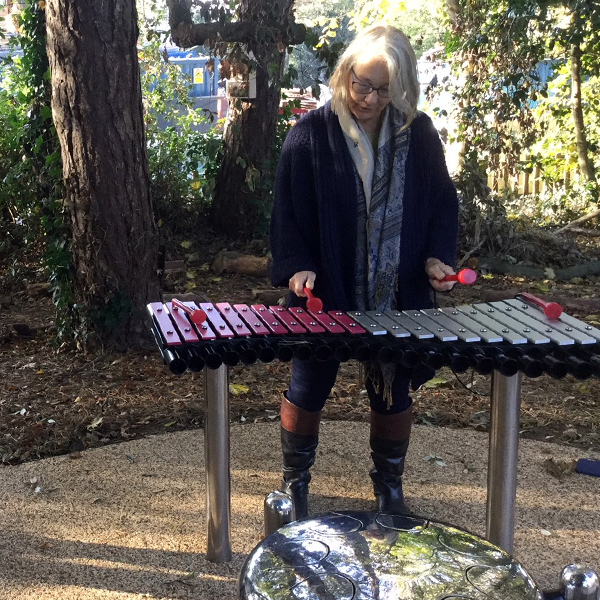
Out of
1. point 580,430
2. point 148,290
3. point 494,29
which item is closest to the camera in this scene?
point 580,430

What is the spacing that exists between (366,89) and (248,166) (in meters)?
5.03

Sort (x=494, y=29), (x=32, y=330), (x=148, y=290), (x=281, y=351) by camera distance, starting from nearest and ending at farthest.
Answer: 1. (x=281, y=351)
2. (x=148, y=290)
3. (x=32, y=330)
4. (x=494, y=29)

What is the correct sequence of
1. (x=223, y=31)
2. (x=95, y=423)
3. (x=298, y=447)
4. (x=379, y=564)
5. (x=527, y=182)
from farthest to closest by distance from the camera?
(x=527, y=182), (x=223, y=31), (x=95, y=423), (x=298, y=447), (x=379, y=564)

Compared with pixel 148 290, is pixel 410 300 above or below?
above

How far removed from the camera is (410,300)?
3.12 m

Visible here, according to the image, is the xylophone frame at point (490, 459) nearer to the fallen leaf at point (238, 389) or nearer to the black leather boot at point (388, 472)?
the black leather boot at point (388, 472)

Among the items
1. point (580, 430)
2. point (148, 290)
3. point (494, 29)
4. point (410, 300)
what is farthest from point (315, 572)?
point (494, 29)

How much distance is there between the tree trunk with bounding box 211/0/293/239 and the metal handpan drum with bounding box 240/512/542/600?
582cm

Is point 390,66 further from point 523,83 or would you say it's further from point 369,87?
point 523,83

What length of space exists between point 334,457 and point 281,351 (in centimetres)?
156

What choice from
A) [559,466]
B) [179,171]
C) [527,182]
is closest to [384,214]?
[559,466]

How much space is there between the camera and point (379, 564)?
1752 millimetres

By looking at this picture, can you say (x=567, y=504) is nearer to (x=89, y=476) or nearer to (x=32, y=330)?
(x=89, y=476)

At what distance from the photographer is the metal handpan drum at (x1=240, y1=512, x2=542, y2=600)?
1.67 m
